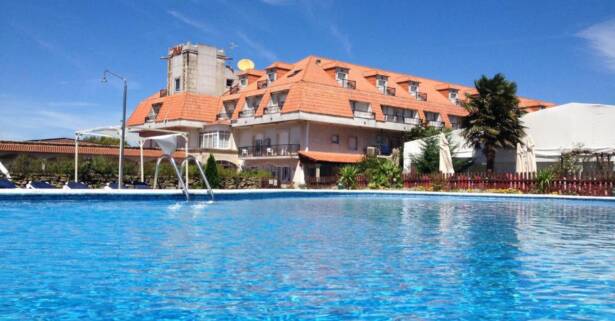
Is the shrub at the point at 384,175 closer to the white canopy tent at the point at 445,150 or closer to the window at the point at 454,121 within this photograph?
the white canopy tent at the point at 445,150

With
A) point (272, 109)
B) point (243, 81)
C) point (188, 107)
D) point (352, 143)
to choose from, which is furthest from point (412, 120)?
point (188, 107)

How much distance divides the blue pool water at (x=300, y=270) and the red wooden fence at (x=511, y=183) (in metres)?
14.3

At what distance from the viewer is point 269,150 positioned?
156 feet

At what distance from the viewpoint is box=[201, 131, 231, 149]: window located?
50.2m

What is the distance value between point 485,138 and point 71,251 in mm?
27791

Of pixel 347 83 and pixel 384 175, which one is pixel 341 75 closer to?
pixel 347 83

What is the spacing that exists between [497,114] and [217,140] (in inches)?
995

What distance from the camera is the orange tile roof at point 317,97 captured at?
45438 millimetres

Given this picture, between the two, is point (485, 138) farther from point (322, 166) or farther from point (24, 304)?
point (24, 304)

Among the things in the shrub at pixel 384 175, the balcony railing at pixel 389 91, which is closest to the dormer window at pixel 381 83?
the balcony railing at pixel 389 91

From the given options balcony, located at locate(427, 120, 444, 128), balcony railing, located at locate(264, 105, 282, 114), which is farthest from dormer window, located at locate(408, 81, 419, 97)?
balcony railing, located at locate(264, 105, 282, 114)

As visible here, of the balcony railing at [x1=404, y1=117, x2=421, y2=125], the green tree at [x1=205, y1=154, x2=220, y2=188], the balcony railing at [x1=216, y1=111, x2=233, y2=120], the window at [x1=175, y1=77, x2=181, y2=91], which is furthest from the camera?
the window at [x1=175, y1=77, x2=181, y2=91]

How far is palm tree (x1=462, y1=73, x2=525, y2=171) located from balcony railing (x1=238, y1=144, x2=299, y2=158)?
1630 centimetres

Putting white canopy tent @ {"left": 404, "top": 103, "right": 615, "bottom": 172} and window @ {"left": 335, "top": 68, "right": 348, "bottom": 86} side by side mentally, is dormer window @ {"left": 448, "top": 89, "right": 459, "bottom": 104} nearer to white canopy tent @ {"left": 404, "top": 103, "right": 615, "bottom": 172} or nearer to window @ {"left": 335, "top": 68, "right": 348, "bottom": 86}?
window @ {"left": 335, "top": 68, "right": 348, "bottom": 86}
